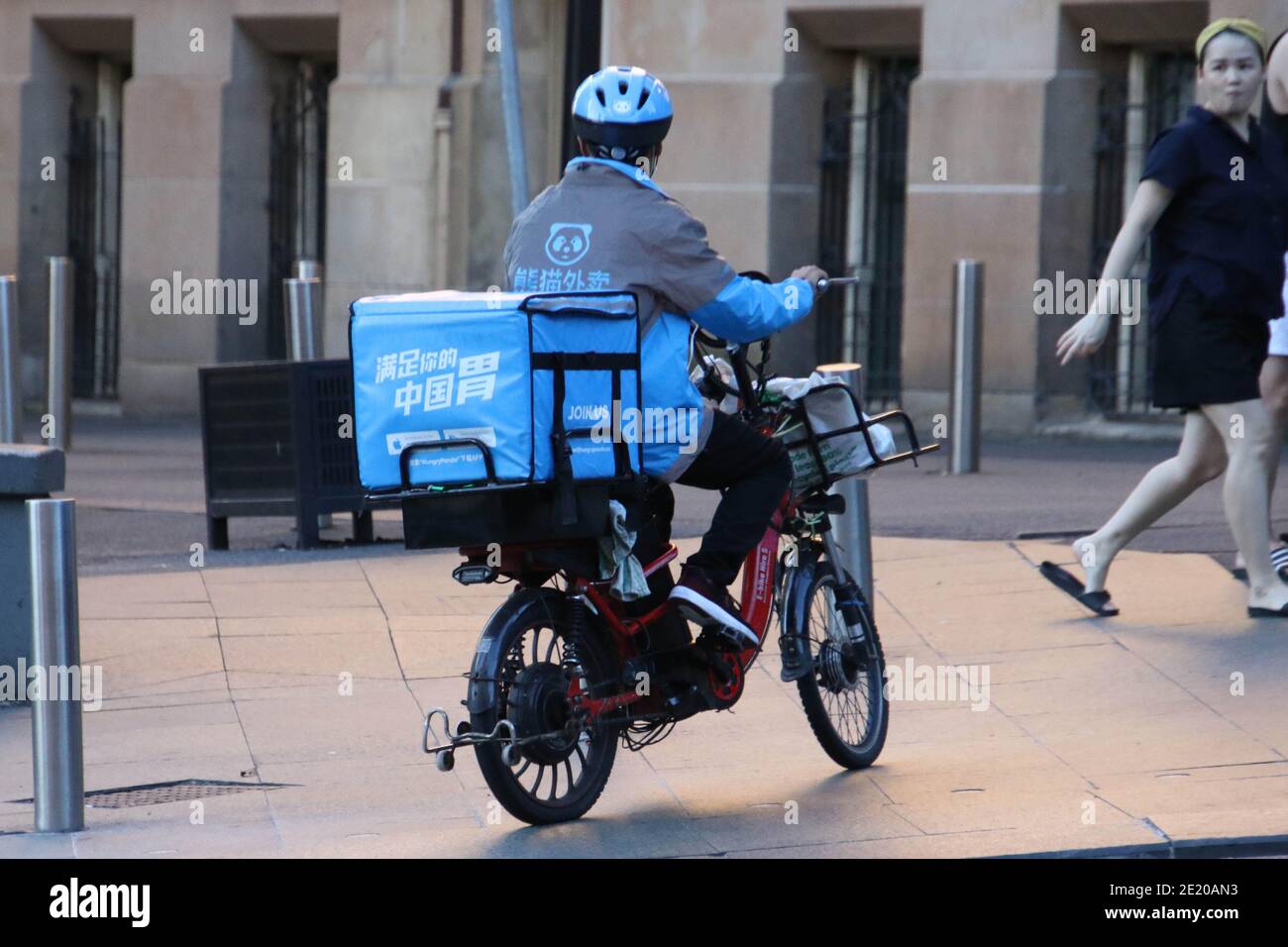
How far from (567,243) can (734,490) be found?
807 millimetres

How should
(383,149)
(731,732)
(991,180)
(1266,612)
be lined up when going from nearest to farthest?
(731,732) → (1266,612) → (991,180) → (383,149)

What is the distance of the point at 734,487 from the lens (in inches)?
232

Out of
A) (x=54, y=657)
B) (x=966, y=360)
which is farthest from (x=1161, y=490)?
(x=966, y=360)

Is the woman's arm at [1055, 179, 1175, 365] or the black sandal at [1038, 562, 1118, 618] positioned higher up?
the woman's arm at [1055, 179, 1175, 365]

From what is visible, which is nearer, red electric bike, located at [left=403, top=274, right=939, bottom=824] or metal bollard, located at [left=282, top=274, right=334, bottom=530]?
red electric bike, located at [left=403, top=274, right=939, bottom=824]

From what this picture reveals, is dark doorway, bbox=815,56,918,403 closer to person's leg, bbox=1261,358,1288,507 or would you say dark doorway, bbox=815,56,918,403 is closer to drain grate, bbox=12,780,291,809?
person's leg, bbox=1261,358,1288,507

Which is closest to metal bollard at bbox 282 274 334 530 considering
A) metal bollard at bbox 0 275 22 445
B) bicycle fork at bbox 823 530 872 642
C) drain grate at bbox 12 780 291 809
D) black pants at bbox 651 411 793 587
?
metal bollard at bbox 0 275 22 445

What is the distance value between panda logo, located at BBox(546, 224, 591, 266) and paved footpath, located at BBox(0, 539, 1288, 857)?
1478 mm

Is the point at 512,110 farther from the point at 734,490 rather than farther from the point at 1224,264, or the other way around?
the point at 734,490

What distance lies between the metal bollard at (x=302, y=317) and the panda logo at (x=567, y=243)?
5.54 meters

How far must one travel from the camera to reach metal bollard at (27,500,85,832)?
5.72 m

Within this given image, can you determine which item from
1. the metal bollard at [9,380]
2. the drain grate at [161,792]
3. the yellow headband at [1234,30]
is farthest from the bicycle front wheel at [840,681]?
the metal bollard at [9,380]

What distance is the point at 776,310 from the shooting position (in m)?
5.75

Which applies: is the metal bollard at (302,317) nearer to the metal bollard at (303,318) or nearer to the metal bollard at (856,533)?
the metal bollard at (303,318)
